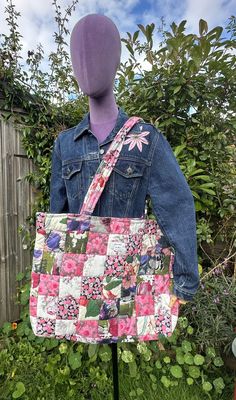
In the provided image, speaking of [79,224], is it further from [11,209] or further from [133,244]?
[11,209]

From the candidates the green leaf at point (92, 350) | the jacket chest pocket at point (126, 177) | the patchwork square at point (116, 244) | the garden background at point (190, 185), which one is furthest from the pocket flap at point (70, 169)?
the green leaf at point (92, 350)

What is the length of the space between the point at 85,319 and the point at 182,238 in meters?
0.35

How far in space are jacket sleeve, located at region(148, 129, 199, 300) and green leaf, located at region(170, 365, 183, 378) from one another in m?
1.13

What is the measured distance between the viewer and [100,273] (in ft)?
2.43

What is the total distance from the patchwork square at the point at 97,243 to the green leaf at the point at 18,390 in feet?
4.16

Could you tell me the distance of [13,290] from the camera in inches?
85.7

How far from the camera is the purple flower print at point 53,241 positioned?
28.7 inches

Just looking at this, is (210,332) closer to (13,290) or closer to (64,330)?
(64,330)

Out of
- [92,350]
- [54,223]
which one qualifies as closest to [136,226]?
[54,223]

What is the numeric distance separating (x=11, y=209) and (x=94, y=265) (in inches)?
62.0

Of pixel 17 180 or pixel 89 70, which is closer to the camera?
pixel 89 70

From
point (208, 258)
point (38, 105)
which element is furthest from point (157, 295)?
point (38, 105)

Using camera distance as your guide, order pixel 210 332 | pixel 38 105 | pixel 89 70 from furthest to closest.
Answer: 1. pixel 38 105
2. pixel 210 332
3. pixel 89 70

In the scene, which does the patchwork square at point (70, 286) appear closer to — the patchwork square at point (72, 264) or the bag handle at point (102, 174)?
the patchwork square at point (72, 264)
